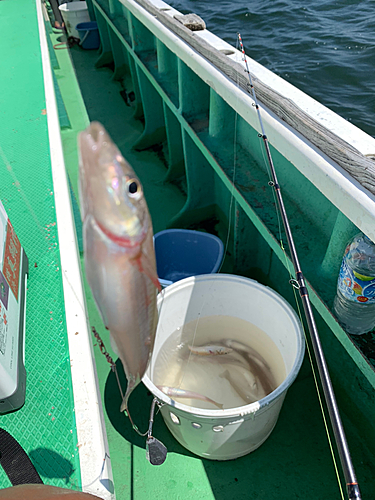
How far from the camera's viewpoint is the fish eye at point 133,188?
2.01ft

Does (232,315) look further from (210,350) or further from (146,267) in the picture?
(146,267)

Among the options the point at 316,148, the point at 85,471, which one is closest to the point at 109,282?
the point at 85,471

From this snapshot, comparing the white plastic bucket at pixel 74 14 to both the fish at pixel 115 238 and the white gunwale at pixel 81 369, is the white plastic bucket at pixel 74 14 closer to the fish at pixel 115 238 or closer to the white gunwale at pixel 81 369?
the white gunwale at pixel 81 369

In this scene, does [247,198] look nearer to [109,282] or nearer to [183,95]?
[183,95]

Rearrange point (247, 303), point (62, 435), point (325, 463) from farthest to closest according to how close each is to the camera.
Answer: point (247, 303)
point (325, 463)
point (62, 435)

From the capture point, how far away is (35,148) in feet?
9.04

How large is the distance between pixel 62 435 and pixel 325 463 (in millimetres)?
1627

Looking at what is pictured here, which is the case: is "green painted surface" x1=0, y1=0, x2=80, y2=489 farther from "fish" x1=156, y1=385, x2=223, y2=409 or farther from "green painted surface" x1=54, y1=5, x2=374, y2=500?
"green painted surface" x1=54, y1=5, x2=374, y2=500

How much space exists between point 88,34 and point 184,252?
21.6 feet

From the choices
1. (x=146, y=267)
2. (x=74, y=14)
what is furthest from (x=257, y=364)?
(x=74, y=14)

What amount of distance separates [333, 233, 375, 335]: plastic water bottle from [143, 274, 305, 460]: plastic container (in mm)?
286

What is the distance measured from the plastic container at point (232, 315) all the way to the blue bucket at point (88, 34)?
735 cm

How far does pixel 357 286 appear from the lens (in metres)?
1.48

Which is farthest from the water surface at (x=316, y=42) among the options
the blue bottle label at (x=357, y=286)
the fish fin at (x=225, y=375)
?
the fish fin at (x=225, y=375)
